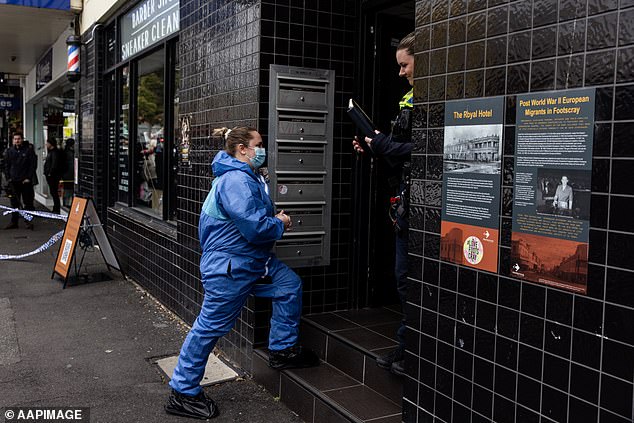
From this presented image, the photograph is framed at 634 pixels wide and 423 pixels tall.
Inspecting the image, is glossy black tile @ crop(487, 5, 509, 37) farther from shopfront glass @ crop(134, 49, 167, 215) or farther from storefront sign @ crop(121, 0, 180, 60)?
shopfront glass @ crop(134, 49, 167, 215)

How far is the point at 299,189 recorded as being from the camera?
4.97 m

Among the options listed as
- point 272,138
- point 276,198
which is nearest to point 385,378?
point 276,198

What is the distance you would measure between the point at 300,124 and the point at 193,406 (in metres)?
2.14

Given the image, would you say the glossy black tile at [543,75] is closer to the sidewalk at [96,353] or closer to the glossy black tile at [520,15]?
the glossy black tile at [520,15]

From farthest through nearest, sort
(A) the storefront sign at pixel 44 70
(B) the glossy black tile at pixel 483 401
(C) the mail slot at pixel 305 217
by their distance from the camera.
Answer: (A) the storefront sign at pixel 44 70, (C) the mail slot at pixel 305 217, (B) the glossy black tile at pixel 483 401

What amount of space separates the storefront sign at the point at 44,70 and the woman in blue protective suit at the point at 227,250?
40.6ft

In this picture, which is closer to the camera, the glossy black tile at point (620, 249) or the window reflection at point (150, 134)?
the glossy black tile at point (620, 249)

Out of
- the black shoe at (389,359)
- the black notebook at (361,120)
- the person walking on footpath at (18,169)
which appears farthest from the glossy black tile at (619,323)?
the person walking on footpath at (18,169)

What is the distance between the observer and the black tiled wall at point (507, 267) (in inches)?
89.4

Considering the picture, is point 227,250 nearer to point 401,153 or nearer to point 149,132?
point 401,153

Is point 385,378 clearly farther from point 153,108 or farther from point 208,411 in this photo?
point 153,108

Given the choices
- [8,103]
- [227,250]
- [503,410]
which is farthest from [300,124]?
[8,103]

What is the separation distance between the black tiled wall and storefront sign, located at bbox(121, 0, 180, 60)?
14.8 feet

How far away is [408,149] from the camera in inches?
148
